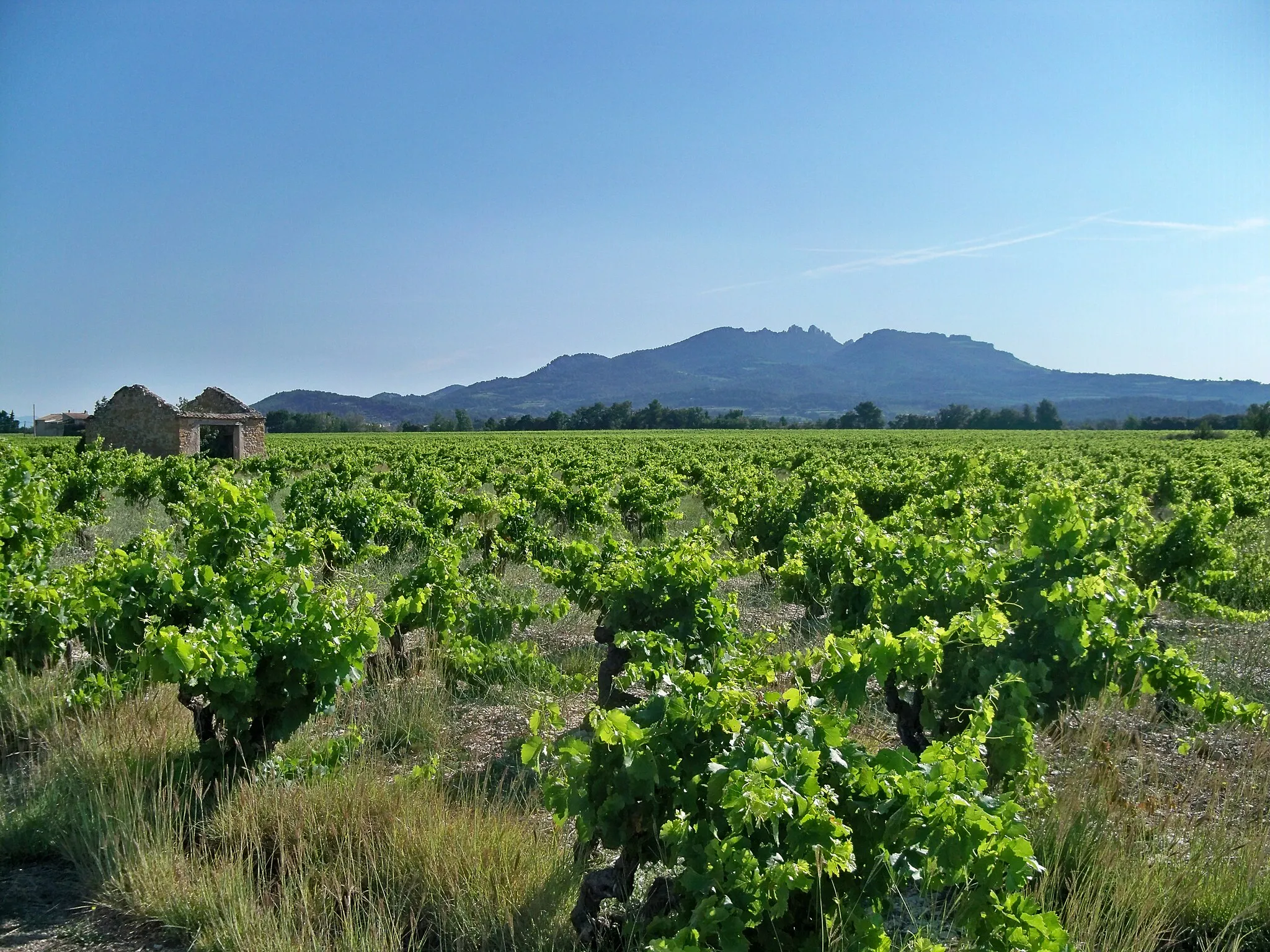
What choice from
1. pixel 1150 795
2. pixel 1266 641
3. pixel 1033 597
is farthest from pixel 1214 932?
pixel 1266 641

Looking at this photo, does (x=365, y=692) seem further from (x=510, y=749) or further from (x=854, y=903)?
(x=854, y=903)

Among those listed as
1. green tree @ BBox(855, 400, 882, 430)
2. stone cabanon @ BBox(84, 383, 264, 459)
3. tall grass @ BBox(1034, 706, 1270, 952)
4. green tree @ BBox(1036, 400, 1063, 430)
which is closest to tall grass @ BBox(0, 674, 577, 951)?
tall grass @ BBox(1034, 706, 1270, 952)

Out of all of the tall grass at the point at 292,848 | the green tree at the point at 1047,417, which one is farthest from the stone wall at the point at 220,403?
the green tree at the point at 1047,417

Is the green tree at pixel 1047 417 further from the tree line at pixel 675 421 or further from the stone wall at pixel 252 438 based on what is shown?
the stone wall at pixel 252 438

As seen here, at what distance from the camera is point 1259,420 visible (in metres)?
69.2

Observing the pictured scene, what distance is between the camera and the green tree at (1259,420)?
6631cm

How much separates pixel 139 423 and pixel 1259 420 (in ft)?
262

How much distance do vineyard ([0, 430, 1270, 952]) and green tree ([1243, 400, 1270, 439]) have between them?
2746 inches

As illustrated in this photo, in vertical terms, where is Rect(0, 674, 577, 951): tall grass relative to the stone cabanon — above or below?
below

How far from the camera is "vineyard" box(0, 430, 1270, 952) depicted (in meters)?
2.96

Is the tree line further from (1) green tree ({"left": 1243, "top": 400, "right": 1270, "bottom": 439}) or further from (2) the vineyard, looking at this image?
(2) the vineyard

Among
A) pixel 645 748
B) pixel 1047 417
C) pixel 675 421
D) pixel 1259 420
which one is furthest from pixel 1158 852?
pixel 1047 417

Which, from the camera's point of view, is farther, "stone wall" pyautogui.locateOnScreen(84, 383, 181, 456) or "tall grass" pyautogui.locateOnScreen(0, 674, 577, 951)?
"stone wall" pyautogui.locateOnScreen(84, 383, 181, 456)

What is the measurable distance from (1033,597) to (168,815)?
4818mm
